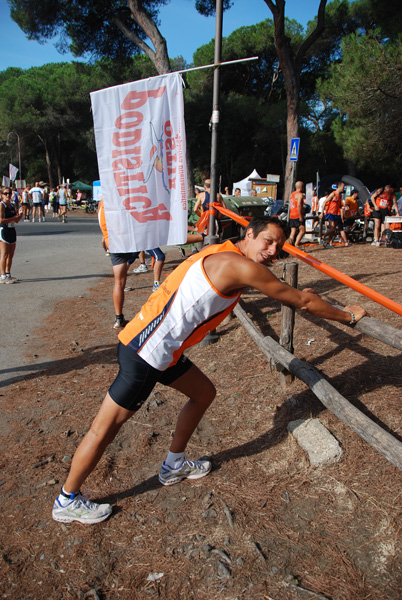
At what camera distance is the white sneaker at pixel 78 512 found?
255cm

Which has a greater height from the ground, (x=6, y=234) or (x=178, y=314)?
(x=178, y=314)

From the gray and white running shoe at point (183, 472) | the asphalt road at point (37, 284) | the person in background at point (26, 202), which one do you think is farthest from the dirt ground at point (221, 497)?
the person in background at point (26, 202)

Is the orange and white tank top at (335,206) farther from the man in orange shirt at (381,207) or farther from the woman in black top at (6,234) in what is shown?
the woman in black top at (6,234)

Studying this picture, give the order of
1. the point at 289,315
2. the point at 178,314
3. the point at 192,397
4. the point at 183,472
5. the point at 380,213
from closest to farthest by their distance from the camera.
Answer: the point at 178,314 < the point at 192,397 < the point at 183,472 < the point at 289,315 < the point at 380,213

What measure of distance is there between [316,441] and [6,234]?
24.4ft

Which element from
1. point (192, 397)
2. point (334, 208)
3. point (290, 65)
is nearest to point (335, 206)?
point (334, 208)

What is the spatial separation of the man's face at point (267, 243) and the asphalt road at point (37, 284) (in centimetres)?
324

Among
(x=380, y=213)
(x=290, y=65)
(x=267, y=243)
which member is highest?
(x=290, y=65)

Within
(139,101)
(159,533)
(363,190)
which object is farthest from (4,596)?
(363,190)

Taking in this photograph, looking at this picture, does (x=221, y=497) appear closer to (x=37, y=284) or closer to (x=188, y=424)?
(x=188, y=424)

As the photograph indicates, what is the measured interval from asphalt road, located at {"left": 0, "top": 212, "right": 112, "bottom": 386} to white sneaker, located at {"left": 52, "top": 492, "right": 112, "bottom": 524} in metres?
2.27

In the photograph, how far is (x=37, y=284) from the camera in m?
8.86

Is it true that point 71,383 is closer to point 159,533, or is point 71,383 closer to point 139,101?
point 159,533

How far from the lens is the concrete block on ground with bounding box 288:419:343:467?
2955mm
